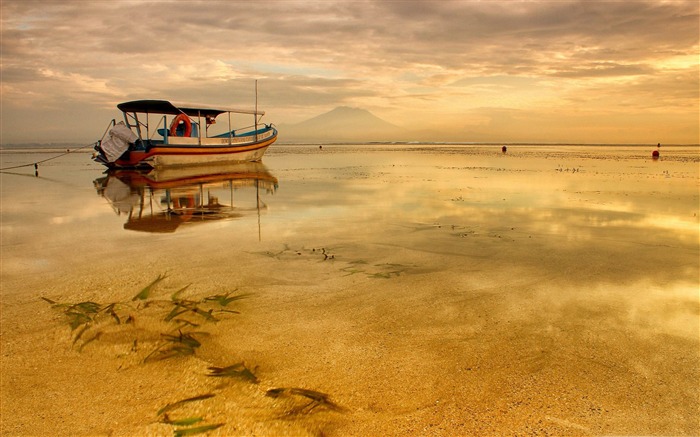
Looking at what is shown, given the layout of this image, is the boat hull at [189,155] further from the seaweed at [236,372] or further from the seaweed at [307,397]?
the seaweed at [307,397]

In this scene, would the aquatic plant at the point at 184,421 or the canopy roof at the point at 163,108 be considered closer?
the aquatic plant at the point at 184,421

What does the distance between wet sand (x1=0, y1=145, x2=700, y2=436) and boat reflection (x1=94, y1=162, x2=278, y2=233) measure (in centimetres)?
147

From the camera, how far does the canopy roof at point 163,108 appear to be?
26659 millimetres

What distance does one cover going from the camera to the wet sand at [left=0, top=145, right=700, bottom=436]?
2822mm

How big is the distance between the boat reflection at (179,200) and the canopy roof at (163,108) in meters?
9.18

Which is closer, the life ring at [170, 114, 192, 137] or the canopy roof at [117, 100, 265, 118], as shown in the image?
the canopy roof at [117, 100, 265, 118]

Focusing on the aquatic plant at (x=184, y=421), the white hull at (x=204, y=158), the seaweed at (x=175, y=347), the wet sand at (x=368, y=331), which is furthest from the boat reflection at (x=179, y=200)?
the white hull at (x=204, y=158)

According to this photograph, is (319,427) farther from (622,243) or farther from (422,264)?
(622,243)

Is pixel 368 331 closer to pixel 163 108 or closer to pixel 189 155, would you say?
pixel 189 155

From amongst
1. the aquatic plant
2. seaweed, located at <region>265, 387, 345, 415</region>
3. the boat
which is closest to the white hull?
the boat

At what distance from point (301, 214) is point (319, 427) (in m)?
7.87

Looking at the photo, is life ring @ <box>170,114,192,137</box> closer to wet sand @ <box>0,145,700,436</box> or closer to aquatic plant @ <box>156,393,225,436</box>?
wet sand @ <box>0,145,700,436</box>

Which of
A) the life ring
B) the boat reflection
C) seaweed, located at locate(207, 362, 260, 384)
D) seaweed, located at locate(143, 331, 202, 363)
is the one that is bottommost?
seaweed, located at locate(207, 362, 260, 384)

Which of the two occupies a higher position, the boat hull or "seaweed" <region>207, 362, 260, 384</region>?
the boat hull
